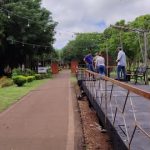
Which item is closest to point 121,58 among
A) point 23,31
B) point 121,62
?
point 121,62

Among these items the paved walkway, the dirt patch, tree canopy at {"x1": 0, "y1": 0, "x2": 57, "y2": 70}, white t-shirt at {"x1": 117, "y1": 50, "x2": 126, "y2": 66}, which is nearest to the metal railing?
the dirt patch

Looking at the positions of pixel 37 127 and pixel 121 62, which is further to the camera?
pixel 121 62

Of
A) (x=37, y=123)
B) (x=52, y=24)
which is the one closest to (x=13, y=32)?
(x=52, y=24)

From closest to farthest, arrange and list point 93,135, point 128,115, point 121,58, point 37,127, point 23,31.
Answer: point 128,115 → point 93,135 → point 37,127 → point 121,58 → point 23,31

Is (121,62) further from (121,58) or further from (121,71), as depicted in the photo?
(121,71)

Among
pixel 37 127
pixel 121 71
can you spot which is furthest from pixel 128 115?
pixel 121 71

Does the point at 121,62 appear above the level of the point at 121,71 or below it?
above

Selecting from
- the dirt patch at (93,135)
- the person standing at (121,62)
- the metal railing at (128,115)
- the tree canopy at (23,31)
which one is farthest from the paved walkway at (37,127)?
the tree canopy at (23,31)

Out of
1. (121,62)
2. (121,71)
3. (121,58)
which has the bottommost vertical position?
(121,71)

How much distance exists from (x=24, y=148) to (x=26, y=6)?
47904 mm

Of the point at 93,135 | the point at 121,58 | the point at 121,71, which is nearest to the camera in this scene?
the point at 93,135

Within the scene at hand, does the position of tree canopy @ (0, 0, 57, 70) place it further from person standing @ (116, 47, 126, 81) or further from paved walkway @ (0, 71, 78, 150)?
paved walkway @ (0, 71, 78, 150)

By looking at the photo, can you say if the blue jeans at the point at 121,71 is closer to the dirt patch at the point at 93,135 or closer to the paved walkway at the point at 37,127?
the paved walkway at the point at 37,127

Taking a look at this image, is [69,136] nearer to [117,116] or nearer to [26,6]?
[117,116]
